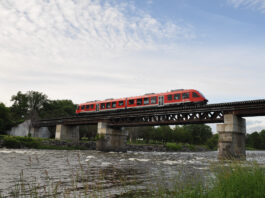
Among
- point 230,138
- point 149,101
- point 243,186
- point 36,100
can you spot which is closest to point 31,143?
point 149,101

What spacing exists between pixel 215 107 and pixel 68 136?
37169mm

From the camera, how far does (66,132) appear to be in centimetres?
5416

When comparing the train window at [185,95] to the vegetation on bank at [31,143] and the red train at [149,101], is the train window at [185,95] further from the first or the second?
the vegetation on bank at [31,143]

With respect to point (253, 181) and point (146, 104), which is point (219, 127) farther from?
point (253, 181)

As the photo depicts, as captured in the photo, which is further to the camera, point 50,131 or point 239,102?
point 50,131

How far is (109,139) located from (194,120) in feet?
60.0

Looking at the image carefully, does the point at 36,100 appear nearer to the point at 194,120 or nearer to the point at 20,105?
the point at 20,105

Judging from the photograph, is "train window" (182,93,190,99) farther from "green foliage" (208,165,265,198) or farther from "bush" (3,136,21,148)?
"bush" (3,136,21,148)

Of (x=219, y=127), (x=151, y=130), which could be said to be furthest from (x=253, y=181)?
(x=151, y=130)

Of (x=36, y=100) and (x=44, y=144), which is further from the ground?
(x=36, y=100)

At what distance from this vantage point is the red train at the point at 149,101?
31614 millimetres

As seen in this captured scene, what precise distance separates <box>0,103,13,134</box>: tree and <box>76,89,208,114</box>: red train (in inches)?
680

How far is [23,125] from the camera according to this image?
58156 millimetres

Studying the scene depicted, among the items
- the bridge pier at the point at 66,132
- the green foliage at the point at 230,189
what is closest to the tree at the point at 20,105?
the bridge pier at the point at 66,132
